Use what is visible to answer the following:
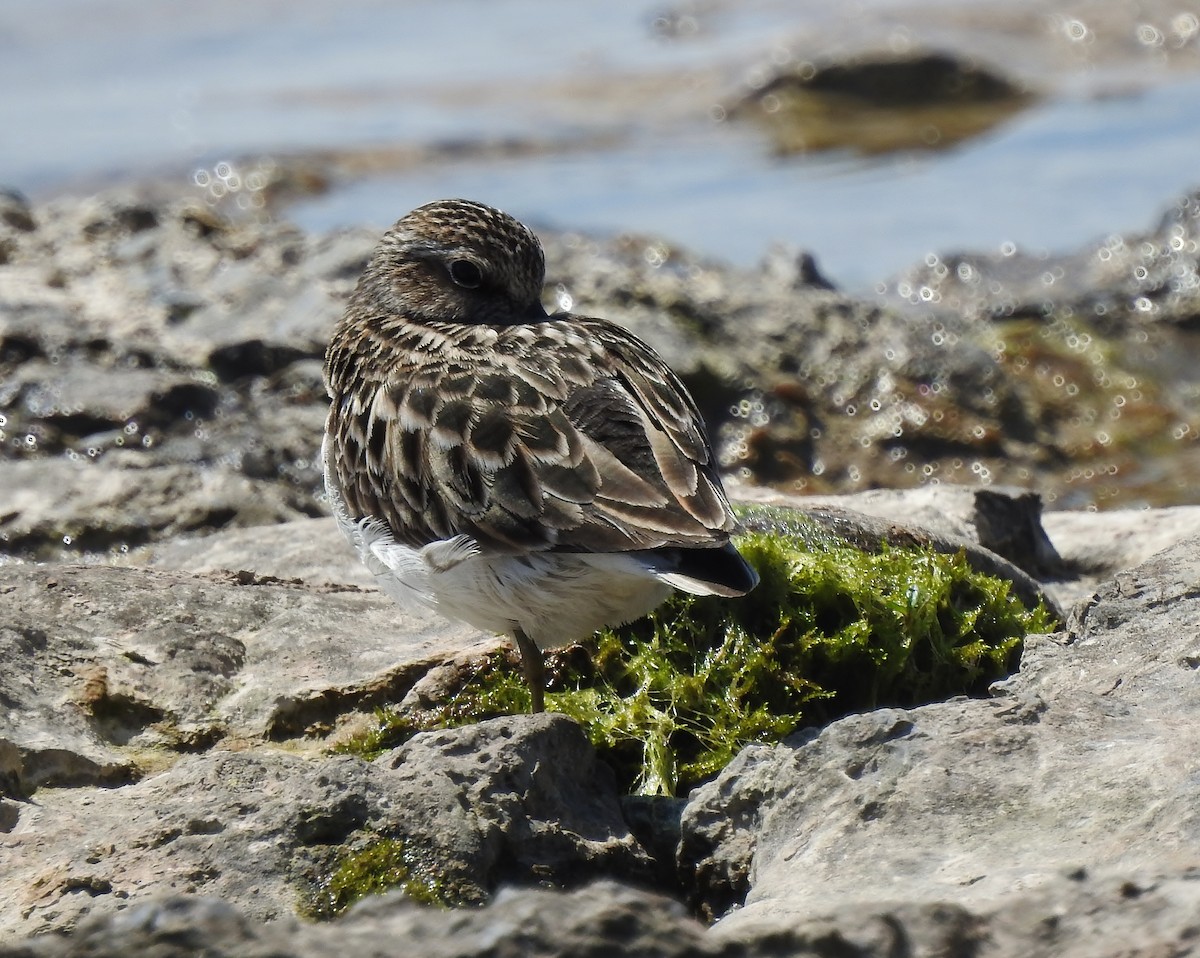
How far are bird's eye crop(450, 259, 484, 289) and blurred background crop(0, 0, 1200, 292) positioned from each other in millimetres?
8170

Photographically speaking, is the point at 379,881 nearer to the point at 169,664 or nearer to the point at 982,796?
the point at 982,796

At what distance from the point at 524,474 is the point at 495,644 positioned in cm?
107

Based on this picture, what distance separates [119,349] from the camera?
1029 cm

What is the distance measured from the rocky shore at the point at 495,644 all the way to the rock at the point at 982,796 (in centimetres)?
1

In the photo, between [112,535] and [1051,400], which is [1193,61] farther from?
[112,535]

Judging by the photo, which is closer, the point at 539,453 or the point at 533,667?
the point at 539,453

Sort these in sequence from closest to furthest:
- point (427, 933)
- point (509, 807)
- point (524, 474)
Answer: point (427, 933) → point (509, 807) → point (524, 474)

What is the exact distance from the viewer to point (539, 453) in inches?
217

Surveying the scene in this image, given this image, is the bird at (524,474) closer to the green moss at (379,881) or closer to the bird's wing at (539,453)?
the bird's wing at (539,453)

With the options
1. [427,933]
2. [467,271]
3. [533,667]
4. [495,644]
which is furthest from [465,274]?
[427,933]

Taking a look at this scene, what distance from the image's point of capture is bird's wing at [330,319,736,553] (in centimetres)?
525

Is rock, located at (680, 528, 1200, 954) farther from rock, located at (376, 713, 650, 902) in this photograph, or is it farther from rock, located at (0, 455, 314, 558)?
rock, located at (0, 455, 314, 558)

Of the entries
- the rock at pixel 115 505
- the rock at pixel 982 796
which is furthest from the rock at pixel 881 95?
the rock at pixel 982 796

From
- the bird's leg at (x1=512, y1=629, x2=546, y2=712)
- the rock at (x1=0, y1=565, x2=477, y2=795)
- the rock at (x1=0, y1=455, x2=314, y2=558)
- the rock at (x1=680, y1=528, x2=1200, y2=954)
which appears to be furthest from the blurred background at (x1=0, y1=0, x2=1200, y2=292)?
the rock at (x1=680, y1=528, x2=1200, y2=954)
